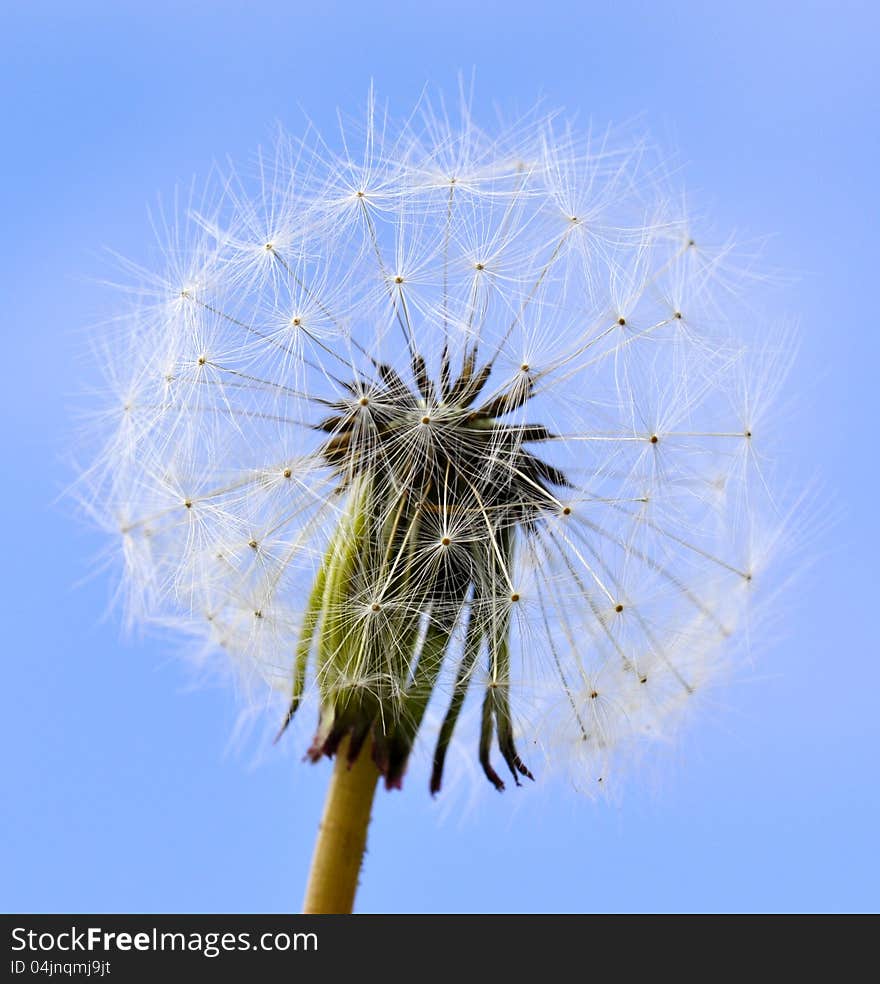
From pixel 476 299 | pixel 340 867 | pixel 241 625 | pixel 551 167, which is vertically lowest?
pixel 340 867

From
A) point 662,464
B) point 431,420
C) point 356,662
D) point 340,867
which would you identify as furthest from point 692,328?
point 340,867

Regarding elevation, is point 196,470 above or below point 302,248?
below

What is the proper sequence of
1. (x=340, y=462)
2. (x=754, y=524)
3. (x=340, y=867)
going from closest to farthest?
(x=340, y=867)
(x=340, y=462)
(x=754, y=524)

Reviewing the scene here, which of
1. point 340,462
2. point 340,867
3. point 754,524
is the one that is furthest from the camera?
point 754,524

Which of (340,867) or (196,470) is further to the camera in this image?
(196,470)

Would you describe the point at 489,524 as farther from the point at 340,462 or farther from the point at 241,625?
the point at 241,625

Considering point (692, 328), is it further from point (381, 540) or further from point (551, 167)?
point (381, 540)
